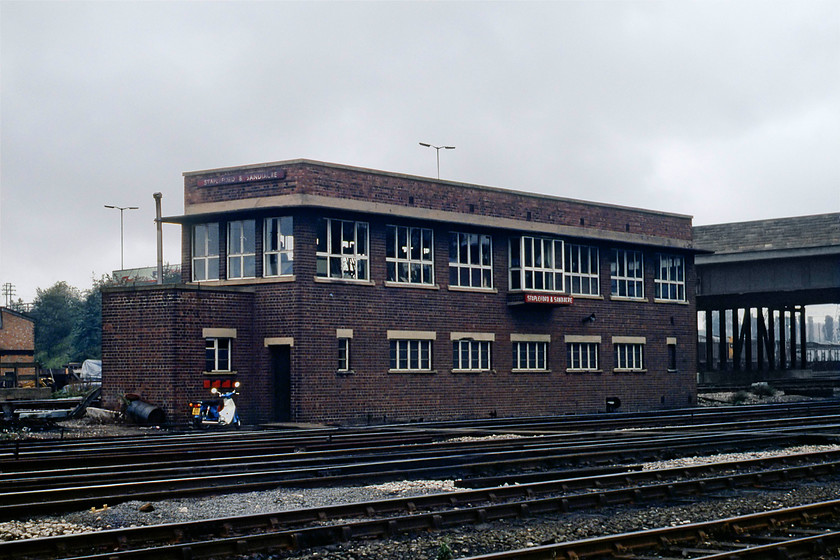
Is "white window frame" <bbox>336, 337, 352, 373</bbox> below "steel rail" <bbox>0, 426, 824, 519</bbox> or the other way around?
the other way around

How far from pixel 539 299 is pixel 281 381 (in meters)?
9.57

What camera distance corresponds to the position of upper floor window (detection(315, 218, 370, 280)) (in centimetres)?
2905

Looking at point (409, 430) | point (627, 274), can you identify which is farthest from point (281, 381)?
point (627, 274)

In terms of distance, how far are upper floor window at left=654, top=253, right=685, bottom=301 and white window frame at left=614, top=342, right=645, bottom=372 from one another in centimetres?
247

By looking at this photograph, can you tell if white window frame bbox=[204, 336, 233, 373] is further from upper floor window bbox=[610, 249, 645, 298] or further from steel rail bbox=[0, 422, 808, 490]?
upper floor window bbox=[610, 249, 645, 298]

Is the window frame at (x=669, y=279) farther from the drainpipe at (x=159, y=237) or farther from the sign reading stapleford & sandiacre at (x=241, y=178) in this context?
the drainpipe at (x=159, y=237)

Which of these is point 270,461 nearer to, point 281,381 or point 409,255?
point 281,381

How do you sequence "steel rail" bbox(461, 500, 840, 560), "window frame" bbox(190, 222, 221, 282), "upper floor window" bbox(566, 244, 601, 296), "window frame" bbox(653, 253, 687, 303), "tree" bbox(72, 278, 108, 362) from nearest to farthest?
"steel rail" bbox(461, 500, 840, 560) → "window frame" bbox(190, 222, 221, 282) → "upper floor window" bbox(566, 244, 601, 296) → "window frame" bbox(653, 253, 687, 303) → "tree" bbox(72, 278, 108, 362)

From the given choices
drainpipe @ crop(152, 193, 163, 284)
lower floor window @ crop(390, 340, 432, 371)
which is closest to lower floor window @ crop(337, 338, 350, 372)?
lower floor window @ crop(390, 340, 432, 371)

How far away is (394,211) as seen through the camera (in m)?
30.0

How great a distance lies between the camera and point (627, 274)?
3850 centimetres

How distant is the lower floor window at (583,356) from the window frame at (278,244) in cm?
1209

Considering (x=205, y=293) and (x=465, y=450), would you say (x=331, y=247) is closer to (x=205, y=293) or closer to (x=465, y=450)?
(x=205, y=293)

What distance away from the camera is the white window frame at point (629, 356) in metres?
37.8
